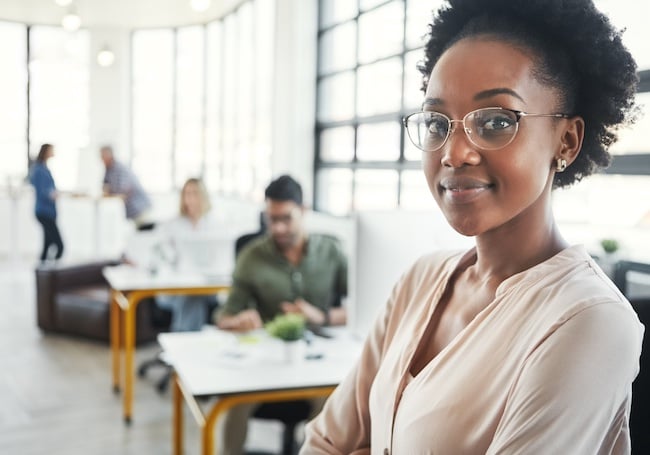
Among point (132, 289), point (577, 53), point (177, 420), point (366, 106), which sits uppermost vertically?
point (366, 106)

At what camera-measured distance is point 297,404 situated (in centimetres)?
254

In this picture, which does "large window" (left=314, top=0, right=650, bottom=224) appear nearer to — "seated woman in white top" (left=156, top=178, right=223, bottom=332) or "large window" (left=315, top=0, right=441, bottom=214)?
"large window" (left=315, top=0, right=441, bottom=214)

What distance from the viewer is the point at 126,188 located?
323 inches

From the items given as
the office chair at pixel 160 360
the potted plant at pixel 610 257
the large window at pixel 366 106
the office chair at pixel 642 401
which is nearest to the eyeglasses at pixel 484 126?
the office chair at pixel 642 401

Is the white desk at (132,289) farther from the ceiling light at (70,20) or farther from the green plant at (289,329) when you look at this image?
the ceiling light at (70,20)

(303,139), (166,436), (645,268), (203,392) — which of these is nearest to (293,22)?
(303,139)

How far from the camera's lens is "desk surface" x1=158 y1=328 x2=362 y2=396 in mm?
1993

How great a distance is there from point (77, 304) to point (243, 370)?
3.45 meters

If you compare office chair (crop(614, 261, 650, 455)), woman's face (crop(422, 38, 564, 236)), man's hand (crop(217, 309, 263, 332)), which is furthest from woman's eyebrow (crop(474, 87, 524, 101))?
man's hand (crop(217, 309, 263, 332))

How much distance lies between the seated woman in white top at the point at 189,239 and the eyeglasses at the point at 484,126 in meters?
3.18

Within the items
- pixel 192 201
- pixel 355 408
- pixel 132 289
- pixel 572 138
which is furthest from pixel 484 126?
pixel 192 201

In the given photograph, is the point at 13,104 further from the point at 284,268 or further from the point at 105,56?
the point at 284,268

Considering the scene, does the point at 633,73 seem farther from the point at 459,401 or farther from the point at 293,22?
the point at 293,22

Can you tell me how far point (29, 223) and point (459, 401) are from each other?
9636mm
